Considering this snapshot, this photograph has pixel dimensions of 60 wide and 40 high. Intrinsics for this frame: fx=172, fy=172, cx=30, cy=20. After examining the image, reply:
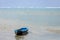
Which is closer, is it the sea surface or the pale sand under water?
the pale sand under water

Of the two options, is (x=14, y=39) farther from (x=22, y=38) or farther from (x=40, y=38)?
(x=40, y=38)

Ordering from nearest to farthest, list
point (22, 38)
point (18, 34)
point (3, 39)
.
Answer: point (3, 39), point (22, 38), point (18, 34)

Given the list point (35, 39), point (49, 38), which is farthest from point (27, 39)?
point (49, 38)

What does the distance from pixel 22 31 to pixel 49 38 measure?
1.54 metres

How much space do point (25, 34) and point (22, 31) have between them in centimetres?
20

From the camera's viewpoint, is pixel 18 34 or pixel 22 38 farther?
pixel 18 34

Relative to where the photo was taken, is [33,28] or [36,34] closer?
[36,34]

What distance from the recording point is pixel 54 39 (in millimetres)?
6523

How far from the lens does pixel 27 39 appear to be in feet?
22.1

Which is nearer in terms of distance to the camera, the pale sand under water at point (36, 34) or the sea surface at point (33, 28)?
the pale sand under water at point (36, 34)

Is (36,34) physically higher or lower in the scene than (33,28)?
higher

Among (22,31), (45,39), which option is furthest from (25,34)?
(45,39)

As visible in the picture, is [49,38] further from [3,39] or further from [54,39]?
[3,39]

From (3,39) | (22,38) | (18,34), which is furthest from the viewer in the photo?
(18,34)
